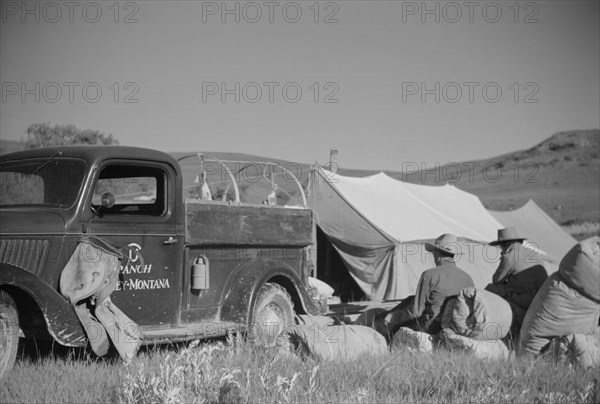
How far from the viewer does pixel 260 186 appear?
17984mm

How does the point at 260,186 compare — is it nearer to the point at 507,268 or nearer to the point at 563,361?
the point at 507,268

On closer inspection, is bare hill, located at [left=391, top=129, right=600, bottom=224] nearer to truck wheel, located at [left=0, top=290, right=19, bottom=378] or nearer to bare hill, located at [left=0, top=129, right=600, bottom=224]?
bare hill, located at [left=0, top=129, right=600, bottom=224]

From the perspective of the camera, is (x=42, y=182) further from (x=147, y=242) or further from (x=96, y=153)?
(x=147, y=242)

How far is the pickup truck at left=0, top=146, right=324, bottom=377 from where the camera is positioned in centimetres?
561

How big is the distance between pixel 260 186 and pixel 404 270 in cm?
558

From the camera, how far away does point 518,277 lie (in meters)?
8.02

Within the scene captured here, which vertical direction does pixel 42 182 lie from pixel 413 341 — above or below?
above

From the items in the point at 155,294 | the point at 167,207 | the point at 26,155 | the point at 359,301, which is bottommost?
the point at 359,301

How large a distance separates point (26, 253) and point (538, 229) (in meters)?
16.5

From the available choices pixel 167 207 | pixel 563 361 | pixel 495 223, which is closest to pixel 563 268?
pixel 563 361

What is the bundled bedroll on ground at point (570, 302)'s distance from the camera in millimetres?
6520

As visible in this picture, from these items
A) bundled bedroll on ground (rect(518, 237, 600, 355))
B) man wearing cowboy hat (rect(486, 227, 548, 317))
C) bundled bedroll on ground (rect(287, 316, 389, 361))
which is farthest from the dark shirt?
bundled bedroll on ground (rect(287, 316, 389, 361))

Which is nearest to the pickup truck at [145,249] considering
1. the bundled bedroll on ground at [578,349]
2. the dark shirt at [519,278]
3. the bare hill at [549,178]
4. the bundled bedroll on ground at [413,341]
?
the bundled bedroll on ground at [413,341]

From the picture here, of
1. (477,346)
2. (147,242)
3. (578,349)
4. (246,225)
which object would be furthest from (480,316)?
(147,242)
